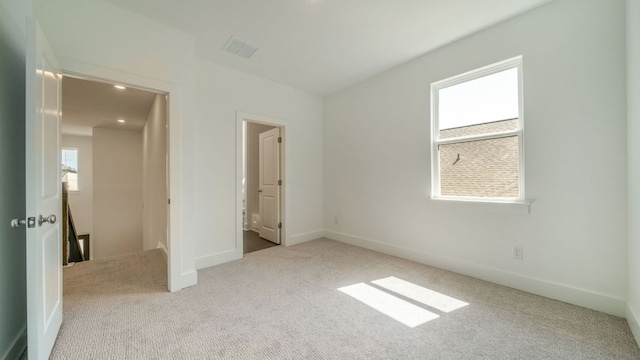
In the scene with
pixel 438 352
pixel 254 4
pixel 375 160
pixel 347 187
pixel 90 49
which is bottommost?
pixel 438 352

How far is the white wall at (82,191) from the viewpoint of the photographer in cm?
721

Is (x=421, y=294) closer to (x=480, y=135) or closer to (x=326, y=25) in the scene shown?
(x=480, y=135)

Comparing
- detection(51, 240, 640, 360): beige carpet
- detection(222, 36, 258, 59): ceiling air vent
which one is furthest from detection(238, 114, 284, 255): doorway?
detection(51, 240, 640, 360): beige carpet

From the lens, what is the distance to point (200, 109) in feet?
10.4

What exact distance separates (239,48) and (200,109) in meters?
→ 0.93

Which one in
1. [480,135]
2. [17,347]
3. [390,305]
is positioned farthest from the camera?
[480,135]

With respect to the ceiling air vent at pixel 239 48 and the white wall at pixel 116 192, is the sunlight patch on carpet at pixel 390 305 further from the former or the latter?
the white wall at pixel 116 192

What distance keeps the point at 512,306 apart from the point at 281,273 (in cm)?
232

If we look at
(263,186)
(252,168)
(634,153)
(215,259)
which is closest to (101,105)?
(252,168)

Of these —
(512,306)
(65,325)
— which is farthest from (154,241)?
(512,306)

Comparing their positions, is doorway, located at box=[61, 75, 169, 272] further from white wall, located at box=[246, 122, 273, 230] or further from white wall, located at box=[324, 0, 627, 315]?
white wall, located at box=[324, 0, 627, 315]

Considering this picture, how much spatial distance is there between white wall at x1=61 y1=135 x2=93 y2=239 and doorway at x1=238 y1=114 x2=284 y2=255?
541 centimetres

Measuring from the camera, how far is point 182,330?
1804 mm

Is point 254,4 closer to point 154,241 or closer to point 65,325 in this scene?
point 65,325
